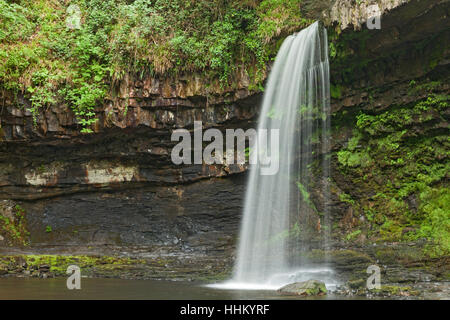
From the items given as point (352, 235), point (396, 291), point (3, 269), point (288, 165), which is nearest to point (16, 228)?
point (3, 269)

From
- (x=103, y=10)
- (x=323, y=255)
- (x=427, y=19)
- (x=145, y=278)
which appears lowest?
(x=145, y=278)

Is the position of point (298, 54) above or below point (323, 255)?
above

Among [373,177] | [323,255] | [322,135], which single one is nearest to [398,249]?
[323,255]

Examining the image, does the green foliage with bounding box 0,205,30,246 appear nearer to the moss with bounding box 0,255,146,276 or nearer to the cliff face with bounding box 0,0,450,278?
the cliff face with bounding box 0,0,450,278

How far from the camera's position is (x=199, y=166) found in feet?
40.9

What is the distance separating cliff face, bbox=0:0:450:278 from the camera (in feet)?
32.5

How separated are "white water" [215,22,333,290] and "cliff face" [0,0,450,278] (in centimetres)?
49

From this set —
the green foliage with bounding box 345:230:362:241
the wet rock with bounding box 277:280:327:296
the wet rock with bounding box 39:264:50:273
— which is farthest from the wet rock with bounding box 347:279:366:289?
the wet rock with bounding box 39:264:50:273

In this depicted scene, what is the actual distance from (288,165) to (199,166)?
9.49 feet

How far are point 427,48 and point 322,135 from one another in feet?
10.8

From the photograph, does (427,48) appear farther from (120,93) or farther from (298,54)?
(120,93)

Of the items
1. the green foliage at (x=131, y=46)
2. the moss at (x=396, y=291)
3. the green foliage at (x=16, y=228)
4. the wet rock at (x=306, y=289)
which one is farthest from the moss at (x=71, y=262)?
the moss at (x=396, y=291)
